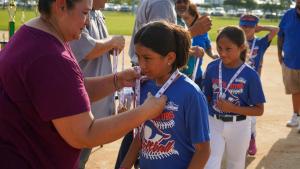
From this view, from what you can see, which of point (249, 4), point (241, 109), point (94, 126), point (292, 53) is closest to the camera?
point (94, 126)

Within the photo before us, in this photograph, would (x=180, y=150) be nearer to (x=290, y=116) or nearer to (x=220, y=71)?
(x=220, y=71)

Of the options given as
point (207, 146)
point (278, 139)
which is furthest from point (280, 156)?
point (207, 146)

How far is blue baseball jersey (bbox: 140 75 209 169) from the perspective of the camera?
2756mm

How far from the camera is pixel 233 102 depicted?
470 cm

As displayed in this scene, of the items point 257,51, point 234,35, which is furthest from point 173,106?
point 257,51

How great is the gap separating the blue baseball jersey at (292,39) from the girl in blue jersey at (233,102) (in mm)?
4017

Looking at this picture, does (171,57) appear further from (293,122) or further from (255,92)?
(293,122)

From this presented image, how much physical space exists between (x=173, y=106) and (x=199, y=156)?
1.08ft

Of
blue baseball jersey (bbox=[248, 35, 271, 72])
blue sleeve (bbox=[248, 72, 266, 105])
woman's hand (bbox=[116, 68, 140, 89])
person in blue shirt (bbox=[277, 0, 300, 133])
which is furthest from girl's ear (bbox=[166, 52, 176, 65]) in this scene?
person in blue shirt (bbox=[277, 0, 300, 133])

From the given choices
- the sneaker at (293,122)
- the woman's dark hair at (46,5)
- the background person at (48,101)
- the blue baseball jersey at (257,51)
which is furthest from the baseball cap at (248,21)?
the woman's dark hair at (46,5)

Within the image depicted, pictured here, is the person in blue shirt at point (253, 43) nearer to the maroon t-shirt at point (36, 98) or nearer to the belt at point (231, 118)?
the belt at point (231, 118)

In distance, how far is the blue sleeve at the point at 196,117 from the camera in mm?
2750

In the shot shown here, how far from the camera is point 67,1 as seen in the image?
2.30 meters

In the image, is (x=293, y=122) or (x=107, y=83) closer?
(x=107, y=83)
